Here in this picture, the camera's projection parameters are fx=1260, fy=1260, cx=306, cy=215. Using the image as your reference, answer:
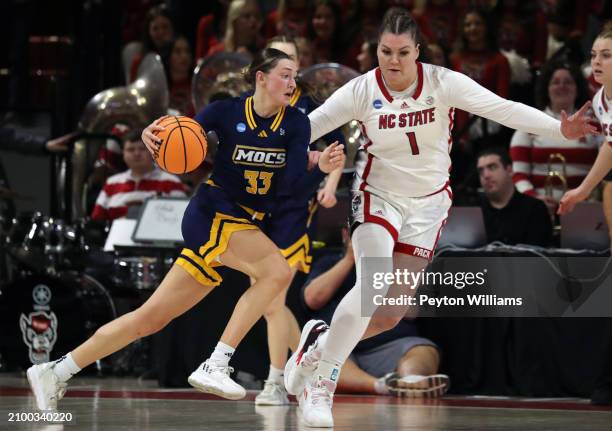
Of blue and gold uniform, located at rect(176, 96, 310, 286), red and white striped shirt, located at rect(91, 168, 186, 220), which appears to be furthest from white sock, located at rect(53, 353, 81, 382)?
red and white striped shirt, located at rect(91, 168, 186, 220)

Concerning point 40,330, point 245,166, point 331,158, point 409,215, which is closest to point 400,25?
point 331,158

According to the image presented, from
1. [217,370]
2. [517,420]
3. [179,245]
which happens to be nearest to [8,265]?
[179,245]

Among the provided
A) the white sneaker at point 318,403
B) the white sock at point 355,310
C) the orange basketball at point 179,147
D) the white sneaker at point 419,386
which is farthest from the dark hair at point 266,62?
the white sneaker at point 419,386

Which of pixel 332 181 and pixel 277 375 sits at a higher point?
pixel 332 181

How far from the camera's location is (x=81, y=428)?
543 cm

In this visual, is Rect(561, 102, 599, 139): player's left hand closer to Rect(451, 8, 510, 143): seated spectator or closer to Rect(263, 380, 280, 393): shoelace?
Rect(263, 380, 280, 393): shoelace

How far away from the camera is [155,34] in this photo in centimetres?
1142

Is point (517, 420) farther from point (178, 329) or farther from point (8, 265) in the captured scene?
point (8, 265)

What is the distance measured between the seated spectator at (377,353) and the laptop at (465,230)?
1.94 ft

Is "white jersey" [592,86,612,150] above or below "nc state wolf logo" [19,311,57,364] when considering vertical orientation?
above

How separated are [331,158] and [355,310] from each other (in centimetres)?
70

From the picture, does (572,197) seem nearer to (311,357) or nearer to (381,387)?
(311,357)

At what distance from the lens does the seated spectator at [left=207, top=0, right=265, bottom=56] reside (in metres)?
10.6

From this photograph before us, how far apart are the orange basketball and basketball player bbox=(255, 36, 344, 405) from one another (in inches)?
32.7
